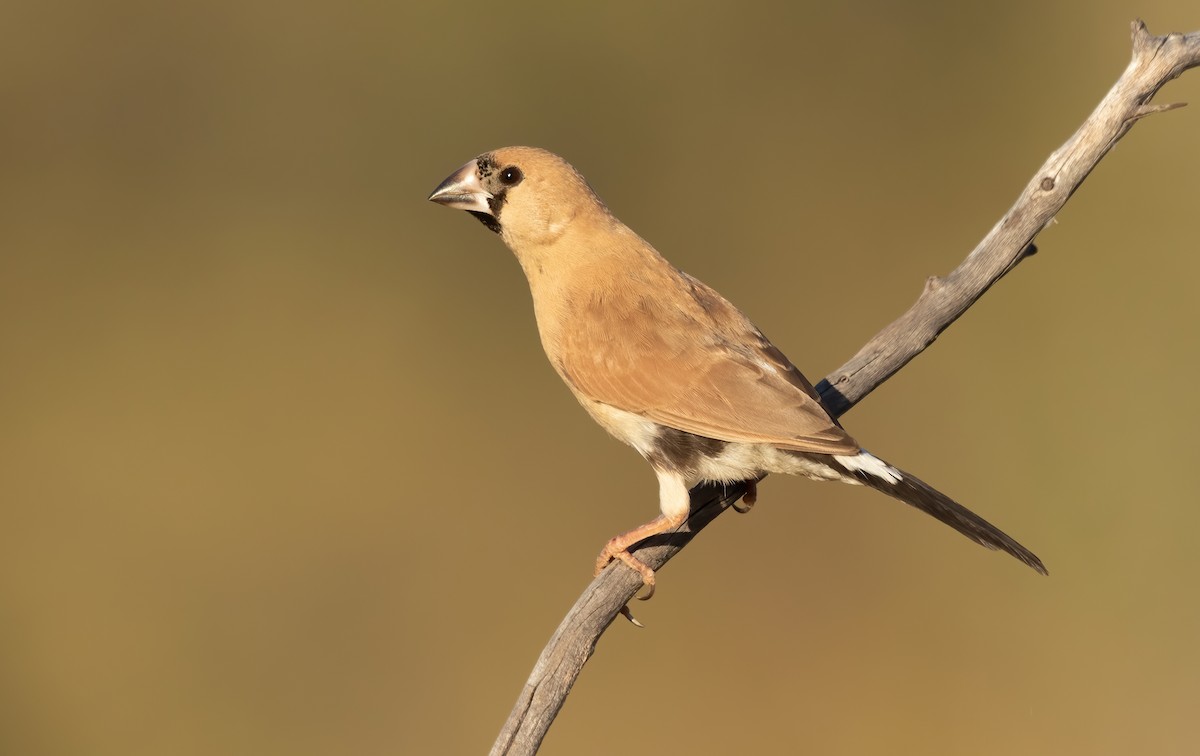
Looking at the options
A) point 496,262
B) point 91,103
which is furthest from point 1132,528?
point 91,103

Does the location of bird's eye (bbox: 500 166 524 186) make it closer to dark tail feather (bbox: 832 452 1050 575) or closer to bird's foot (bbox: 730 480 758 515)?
bird's foot (bbox: 730 480 758 515)

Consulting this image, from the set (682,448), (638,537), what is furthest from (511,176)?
(638,537)

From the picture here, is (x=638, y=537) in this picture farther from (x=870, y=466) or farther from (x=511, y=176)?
(x=511, y=176)

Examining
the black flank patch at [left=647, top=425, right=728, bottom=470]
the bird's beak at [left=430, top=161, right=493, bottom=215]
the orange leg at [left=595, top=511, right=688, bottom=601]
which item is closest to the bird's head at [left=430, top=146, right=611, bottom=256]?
the bird's beak at [left=430, top=161, right=493, bottom=215]

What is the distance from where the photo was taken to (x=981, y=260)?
12.3ft

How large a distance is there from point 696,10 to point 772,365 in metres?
4.79

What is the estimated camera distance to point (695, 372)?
11.9 feet

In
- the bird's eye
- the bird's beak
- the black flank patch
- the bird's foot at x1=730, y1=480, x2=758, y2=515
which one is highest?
the bird's eye

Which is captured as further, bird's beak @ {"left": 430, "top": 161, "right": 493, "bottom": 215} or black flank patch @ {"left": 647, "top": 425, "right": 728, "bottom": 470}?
bird's beak @ {"left": 430, "top": 161, "right": 493, "bottom": 215}

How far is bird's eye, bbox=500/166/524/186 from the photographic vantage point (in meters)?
3.84

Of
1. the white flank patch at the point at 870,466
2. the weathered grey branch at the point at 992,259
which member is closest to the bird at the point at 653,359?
the white flank patch at the point at 870,466

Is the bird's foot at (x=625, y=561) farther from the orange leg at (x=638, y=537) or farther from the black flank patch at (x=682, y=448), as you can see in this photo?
the black flank patch at (x=682, y=448)

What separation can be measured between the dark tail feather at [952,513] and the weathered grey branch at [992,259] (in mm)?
618

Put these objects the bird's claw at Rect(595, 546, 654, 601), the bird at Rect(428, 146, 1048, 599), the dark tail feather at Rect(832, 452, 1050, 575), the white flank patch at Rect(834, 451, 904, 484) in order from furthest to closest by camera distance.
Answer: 1. the bird's claw at Rect(595, 546, 654, 601)
2. the bird at Rect(428, 146, 1048, 599)
3. the white flank patch at Rect(834, 451, 904, 484)
4. the dark tail feather at Rect(832, 452, 1050, 575)
